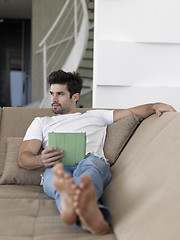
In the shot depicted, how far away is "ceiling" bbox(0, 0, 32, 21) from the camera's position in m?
8.78

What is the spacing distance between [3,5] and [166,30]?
668 centimetres

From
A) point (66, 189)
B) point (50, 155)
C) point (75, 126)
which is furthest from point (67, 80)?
point (66, 189)

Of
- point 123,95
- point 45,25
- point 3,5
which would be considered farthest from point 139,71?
point 3,5

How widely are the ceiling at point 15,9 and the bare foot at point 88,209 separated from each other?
8.09 metres

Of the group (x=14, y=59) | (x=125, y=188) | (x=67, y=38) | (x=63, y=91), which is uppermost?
(x=67, y=38)

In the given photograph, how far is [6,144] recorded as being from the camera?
2371mm

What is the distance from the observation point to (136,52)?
3.34 m

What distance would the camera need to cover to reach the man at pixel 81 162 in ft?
4.12

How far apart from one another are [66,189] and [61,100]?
3.98 ft

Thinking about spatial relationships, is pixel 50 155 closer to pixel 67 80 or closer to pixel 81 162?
pixel 81 162

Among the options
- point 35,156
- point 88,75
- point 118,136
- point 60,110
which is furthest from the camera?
point 88,75

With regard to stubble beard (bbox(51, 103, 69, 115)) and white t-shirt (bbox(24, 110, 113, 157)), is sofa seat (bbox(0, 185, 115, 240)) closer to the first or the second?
white t-shirt (bbox(24, 110, 113, 157))

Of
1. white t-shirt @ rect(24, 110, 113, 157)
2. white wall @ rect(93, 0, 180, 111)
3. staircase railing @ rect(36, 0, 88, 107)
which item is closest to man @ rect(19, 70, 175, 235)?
white t-shirt @ rect(24, 110, 113, 157)

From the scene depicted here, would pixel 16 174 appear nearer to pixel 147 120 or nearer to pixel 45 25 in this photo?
pixel 147 120
